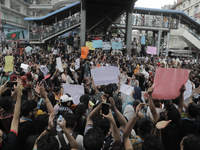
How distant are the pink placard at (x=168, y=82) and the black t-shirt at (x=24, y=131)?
208 cm

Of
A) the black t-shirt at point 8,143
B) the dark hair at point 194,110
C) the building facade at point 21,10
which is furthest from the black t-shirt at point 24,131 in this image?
the building facade at point 21,10

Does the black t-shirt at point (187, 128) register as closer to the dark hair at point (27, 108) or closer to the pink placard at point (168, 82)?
the pink placard at point (168, 82)

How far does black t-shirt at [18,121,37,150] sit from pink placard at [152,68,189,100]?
82.0 inches

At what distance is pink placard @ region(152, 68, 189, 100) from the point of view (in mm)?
2775

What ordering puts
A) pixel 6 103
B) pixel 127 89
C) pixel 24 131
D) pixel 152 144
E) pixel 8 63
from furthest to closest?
pixel 8 63 → pixel 127 89 → pixel 6 103 → pixel 24 131 → pixel 152 144

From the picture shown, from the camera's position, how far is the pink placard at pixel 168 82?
2775 mm

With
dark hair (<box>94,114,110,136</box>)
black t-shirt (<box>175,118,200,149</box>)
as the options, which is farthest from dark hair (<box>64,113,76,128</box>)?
black t-shirt (<box>175,118,200,149</box>)

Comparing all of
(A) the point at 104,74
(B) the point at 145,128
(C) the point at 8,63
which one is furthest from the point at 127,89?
(C) the point at 8,63

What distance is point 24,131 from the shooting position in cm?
238

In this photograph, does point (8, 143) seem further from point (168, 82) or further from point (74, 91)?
point (168, 82)

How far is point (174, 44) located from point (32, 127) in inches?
1510

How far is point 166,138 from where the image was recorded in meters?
2.33

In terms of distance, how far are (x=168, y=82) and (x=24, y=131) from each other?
8.15ft

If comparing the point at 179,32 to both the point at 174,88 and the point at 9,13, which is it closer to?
the point at 174,88
